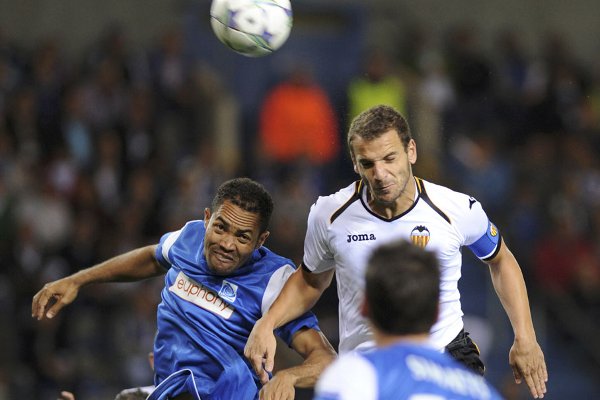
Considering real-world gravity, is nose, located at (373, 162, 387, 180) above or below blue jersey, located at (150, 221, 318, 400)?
above

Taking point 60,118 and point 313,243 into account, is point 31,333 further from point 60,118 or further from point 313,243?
point 313,243

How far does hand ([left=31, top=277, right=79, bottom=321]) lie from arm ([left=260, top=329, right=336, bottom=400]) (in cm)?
129

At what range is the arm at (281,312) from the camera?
203 inches

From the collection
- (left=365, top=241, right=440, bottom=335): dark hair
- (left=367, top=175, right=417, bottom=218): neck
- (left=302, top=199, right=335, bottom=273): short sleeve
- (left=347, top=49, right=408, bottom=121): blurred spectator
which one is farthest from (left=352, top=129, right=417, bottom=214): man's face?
(left=347, top=49, right=408, bottom=121): blurred spectator

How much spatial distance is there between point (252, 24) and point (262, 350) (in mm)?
2029

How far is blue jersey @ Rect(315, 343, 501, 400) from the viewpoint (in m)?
3.26

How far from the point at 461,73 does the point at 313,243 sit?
878 centimetres

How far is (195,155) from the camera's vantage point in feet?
42.0

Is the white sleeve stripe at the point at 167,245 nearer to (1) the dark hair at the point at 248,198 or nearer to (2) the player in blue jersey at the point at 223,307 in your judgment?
(2) the player in blue jersey at the point at 223,307

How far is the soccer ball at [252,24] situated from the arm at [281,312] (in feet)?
4.62

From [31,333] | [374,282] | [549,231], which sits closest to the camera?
[374,282]

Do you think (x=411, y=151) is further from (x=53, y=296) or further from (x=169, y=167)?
A: (x=169, y=167)

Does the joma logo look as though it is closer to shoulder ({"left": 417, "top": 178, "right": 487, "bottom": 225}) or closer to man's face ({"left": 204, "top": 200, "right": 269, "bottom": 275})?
shoulder ({"left": 417, "top": 178, "right": 487, "bottom": 225})

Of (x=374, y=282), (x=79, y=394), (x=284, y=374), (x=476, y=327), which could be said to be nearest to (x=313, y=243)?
(x=284, y=374)
